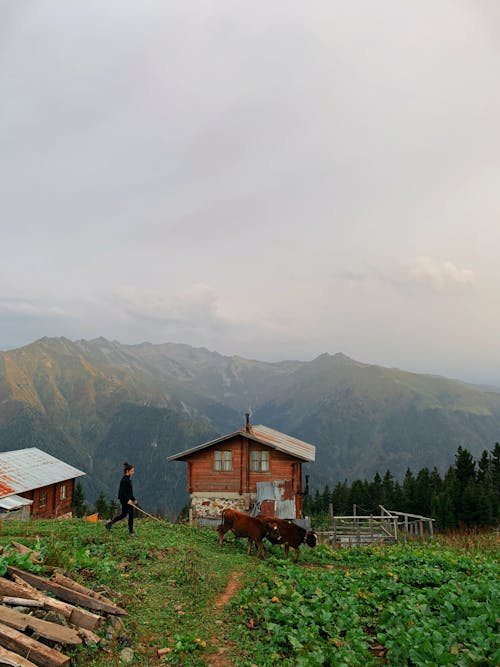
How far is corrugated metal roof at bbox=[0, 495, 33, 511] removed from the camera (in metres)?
36.4

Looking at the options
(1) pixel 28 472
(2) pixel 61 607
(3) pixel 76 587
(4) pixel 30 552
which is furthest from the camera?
(1) pixel 28 472

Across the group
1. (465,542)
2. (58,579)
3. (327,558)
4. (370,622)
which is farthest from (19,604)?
(465,542)

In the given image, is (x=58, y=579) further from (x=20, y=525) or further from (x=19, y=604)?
(x=20, y=525)

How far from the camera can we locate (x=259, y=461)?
1316 inches

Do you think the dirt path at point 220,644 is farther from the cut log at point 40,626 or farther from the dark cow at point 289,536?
the dark cow at point 289,536

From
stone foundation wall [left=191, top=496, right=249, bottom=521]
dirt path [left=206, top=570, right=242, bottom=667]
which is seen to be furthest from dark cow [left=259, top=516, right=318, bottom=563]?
stone foundation wall [left=191, top=496, right=249, bottom=521]

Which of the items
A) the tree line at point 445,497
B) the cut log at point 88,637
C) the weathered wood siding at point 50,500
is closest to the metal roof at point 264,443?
the weathered wood siding at point 50,500

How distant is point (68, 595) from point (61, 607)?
20.3 inches

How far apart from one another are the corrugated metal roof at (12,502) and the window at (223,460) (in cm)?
1693

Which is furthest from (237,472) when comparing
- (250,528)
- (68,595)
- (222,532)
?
(68,595)

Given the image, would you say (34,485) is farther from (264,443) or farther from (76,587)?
(76,587)

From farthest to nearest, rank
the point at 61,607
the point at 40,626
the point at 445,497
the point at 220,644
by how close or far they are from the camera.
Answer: the point at 445,497
the point at 220,644
the point at 61,607
the point at 40,626

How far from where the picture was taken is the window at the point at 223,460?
33.5 meters

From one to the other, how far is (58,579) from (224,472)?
24.5 m
